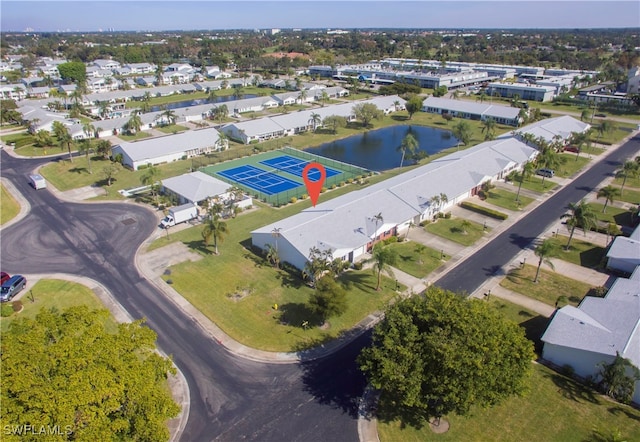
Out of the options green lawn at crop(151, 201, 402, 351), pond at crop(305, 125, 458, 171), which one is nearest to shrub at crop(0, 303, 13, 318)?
green lawn at crop(151, 201, 402, 351)

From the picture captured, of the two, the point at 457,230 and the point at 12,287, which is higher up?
the point at 457,230

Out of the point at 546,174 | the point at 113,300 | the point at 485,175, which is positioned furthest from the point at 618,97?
the point at 113,300

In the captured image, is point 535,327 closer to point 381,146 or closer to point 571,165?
point 571,165

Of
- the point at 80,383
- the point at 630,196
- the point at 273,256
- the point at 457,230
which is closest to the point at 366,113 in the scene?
the point at 457,230

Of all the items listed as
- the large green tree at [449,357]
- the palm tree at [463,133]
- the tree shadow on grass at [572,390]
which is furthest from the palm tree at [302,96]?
the tree shadow on grass at [572,390]

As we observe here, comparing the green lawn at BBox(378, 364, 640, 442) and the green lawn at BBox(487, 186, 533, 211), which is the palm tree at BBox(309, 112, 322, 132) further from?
the green lawn at BBox(378, 364, 640, 442)

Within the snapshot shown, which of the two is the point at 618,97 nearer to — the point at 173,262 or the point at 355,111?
the point at 355,111
